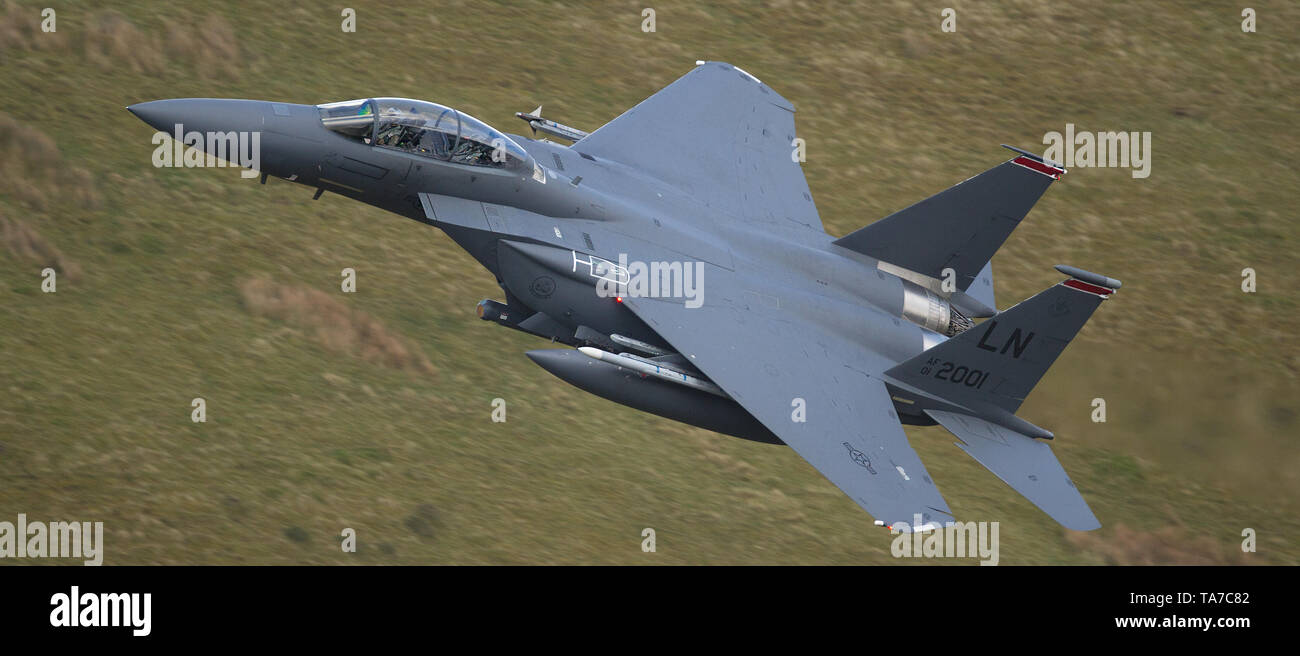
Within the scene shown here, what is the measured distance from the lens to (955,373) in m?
21.1

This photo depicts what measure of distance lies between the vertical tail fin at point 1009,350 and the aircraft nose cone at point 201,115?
10.4 metres

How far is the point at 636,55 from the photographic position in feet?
117

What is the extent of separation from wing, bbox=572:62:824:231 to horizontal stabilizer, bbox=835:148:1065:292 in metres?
1.71

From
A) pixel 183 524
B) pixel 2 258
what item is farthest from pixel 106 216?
pixel 183 524

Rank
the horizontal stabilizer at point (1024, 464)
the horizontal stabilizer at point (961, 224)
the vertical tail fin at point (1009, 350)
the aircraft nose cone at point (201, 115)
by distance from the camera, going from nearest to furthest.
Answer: the aircraft nose cone at point (201, 115) < the vertical tail fin at point (1009, 350) < the horizontal stabilizer at point (1024, 464) < the horizontal stabilizer at point (961, 224)

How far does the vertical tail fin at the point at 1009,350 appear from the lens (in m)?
20.4

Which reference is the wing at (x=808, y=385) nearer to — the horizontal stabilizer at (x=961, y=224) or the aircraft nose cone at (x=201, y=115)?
the horizontal stabilizer at (x=961, y=224)

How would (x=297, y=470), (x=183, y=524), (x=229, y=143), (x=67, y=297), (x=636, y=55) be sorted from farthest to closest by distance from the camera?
(x=636, y=55), (x=67, y=297), (x=297, y=470), (x=183, y=524), (x=229, y=143)

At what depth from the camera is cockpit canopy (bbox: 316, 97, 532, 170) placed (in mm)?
19766

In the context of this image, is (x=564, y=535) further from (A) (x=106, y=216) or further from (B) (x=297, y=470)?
(A) (x=106, y=216)

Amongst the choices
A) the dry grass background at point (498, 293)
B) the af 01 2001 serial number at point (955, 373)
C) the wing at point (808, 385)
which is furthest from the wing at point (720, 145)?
the dry grass background at point (498, 293)

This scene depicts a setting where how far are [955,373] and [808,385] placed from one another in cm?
236

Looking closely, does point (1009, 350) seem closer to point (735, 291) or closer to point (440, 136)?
point (735, 291)

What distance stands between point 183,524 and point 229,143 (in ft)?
20.2
